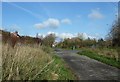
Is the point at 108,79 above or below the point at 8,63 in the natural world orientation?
below

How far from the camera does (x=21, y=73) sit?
777 centimetres

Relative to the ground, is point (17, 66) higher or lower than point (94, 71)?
higher

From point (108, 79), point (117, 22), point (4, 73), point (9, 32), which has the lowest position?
point (108, 79)

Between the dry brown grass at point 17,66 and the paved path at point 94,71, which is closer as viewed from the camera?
the dry brown grass at point 17,66

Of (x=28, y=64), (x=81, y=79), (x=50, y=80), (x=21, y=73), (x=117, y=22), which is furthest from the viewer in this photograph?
(x=117, y=22)

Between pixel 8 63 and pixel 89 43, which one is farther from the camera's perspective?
pixel 89 43

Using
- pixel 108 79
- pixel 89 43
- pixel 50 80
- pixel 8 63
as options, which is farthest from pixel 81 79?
pixel 89 43

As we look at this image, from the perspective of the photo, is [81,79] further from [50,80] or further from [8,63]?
[8,63]

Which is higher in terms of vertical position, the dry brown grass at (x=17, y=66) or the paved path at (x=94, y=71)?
the dry brown grass at (x=17, y=66)

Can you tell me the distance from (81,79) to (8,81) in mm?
6264

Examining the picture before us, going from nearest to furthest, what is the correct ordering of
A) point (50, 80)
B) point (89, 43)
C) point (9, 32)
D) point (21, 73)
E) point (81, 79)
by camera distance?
point (21, 73) → point (50, 80) → point (81, 79) → point (9, 32) → point (89, 43)

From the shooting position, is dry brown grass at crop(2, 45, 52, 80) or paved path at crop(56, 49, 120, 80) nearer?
dry brown grass at crop(2, 45, 52, 80)

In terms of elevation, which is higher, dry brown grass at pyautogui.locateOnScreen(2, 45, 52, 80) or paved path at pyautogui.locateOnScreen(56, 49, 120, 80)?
dry brown grass at pyautogui.locateOnScreen(2, 45, 52, 80)

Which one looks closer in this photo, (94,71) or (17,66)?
(17,66)
